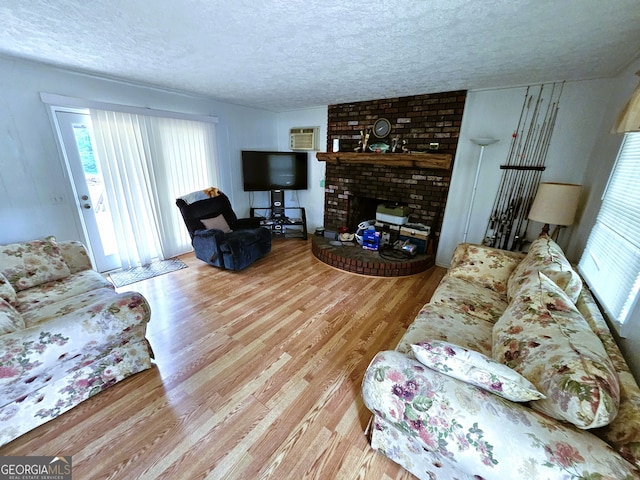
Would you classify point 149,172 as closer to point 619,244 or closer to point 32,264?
point 32,264

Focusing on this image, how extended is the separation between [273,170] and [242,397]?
11.7 feet

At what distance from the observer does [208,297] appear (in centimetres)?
260

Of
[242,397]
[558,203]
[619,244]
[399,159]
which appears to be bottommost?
[242,397]

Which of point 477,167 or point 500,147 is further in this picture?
point 477,167

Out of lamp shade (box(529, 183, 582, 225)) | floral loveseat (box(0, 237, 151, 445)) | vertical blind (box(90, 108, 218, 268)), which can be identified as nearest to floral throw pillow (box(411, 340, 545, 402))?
floral loveseat (box(0, 237, 151, 445))

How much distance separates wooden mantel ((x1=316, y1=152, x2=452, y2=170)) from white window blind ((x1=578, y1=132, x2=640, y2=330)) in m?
1.41

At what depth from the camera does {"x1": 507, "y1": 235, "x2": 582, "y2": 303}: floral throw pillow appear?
144 centimetres

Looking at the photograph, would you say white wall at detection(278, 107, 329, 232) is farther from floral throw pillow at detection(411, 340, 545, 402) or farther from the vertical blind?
floral throw pillow at detection(411, 340, 545, 402)

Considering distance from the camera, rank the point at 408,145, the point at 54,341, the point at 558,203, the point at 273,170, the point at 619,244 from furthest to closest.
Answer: the point at 273,170, the point at 408,145, the point at 558,203, the point at 619,244, the point at 54,341

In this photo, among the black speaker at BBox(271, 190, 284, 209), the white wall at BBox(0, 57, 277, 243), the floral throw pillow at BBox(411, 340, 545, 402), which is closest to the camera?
the floral throw pillow at BBox(411, 340, 545, 402)

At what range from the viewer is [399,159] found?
3225 mm

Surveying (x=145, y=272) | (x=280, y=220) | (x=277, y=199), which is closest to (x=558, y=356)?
(x=145, y=272)

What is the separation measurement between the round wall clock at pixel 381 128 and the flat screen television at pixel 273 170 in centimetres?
133

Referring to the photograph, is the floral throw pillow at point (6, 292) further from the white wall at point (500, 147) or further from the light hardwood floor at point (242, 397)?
the white wall at point (500, 147)
